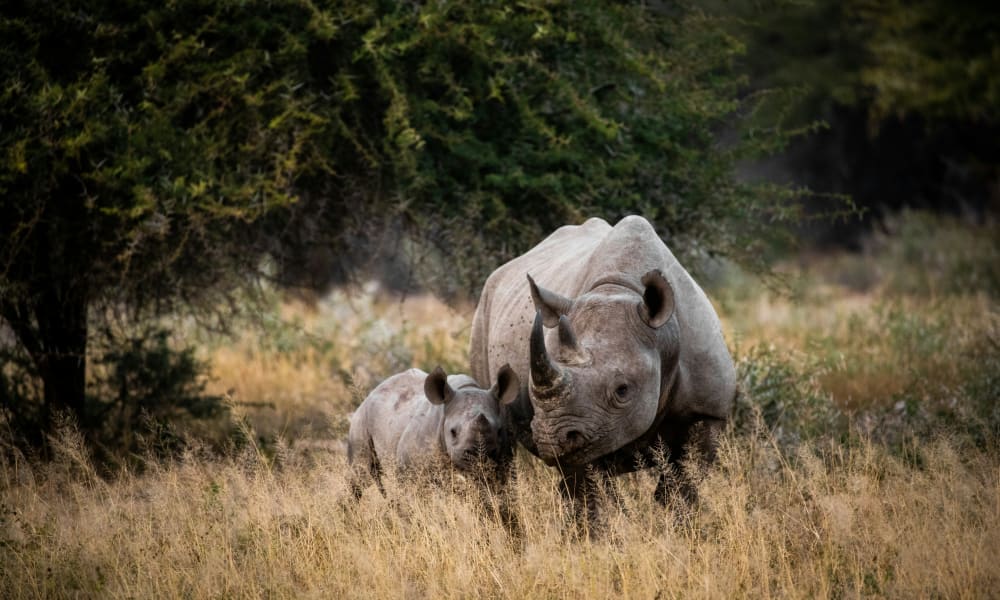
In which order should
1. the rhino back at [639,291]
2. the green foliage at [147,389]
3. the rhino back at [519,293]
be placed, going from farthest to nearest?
the green foliage at [147,389]
the rhino back at [519,293]
the rhino back at [639,291]

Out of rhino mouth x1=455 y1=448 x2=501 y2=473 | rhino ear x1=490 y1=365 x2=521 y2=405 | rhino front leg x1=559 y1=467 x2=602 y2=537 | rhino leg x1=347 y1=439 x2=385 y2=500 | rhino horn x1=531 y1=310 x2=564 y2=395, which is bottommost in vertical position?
rhino front leg x1=559 y1=467 x2=602 y2=537

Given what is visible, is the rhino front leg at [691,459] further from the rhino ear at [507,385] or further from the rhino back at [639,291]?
the rhino ear at [507,385]

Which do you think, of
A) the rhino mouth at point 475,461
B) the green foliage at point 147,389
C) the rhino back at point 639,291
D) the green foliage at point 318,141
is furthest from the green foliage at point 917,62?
the rhino mouth at point 475,461

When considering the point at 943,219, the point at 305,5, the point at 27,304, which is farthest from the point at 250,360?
the point at 943,219

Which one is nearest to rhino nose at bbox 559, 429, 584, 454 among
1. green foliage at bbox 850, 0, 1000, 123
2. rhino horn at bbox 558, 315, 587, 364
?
rhino horn at bbox 558, 315, 587, 364

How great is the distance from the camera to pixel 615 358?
5.37m

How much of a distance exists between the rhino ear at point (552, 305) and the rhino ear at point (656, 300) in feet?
1.33

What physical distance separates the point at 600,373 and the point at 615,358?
0.11 metres

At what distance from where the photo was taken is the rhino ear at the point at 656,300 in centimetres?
545

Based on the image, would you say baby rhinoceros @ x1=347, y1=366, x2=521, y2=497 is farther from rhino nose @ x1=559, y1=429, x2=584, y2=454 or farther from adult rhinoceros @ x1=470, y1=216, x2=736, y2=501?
rhino nose @ x1=559, y1=429, x2=584, y2=454

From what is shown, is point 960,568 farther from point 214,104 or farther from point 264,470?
point 214,104

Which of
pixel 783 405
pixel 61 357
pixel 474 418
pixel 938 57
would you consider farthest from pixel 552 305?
pixel 938 57

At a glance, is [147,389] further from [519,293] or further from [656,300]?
[656,300]

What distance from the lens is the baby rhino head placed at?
19.0 feet
